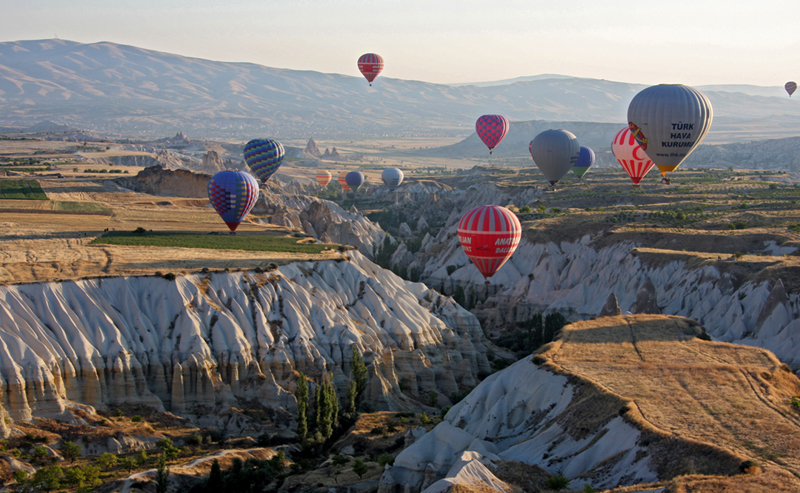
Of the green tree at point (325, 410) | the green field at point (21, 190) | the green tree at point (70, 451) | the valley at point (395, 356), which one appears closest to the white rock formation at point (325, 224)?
the valley at point (395, 356)

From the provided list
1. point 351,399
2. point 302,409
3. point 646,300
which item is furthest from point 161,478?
point 646,300

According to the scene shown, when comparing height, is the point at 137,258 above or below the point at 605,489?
above

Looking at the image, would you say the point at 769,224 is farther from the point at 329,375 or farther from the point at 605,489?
the point at 605,489

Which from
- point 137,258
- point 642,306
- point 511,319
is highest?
point 137,258

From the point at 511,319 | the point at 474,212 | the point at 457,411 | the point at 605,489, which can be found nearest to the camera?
the point at 605,489

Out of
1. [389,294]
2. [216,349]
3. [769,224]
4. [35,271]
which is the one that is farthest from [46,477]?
[769,224]

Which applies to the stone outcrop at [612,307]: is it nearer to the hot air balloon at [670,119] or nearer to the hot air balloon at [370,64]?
the hot air balloon at [670,119]

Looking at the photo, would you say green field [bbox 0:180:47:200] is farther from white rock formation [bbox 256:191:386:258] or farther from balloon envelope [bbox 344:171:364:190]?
balloon envelope [bbox 344:171:364:190]
